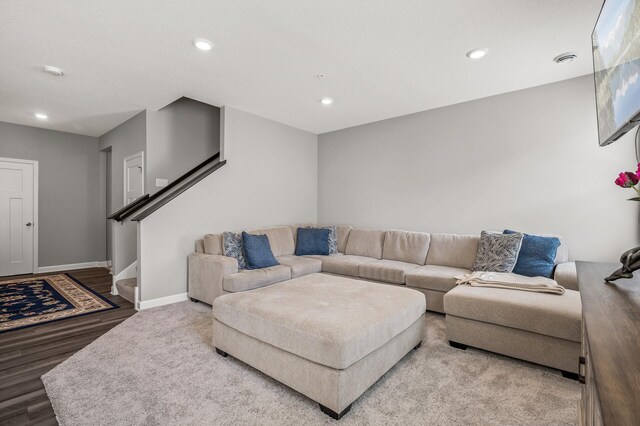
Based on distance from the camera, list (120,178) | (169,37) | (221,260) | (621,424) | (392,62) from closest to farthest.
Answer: (621,424)
(169,37)
(392,62)
(221,260)
(120,178)

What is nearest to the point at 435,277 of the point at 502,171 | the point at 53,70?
the point at 502,171

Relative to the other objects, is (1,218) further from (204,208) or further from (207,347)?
(207,347)

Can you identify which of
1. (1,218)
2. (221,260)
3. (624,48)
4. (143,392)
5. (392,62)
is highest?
(392,62)

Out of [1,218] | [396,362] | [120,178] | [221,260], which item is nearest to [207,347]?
[221,260]

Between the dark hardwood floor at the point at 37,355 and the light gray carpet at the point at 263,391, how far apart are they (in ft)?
0.28

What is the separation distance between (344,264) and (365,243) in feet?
2.17

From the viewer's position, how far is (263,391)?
74.2 inches

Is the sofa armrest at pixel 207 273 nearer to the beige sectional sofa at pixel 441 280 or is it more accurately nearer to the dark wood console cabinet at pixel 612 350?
the beige sectional sofa at pixel 441 280

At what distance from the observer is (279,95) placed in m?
3.72

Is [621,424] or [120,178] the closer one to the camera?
[621,424]

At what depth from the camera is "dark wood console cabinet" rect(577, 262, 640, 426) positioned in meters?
0.49

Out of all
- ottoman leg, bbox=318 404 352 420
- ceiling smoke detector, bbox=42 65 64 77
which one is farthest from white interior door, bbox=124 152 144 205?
ottoman leg, bbox=318 404 352 420

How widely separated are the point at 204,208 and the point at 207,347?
1948mm

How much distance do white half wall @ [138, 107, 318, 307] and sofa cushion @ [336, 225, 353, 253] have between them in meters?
0.80
